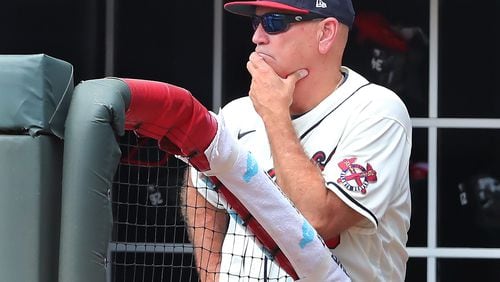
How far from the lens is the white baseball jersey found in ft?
10.9

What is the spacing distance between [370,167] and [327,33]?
44cm

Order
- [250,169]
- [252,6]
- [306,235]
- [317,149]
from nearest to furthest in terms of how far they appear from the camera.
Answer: [250,169] → [306,235] → [317,149] → [252,6]

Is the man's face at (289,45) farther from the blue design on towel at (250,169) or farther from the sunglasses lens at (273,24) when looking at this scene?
the blue design on towel at (250,169)

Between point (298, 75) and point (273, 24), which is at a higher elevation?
point (273, 24)

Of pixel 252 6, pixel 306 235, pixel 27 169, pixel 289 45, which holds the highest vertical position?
pixel 252 6

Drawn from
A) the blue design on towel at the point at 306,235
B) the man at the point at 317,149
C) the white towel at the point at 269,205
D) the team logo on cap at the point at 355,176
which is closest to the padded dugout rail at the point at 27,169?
the white towel at the point at 269,205

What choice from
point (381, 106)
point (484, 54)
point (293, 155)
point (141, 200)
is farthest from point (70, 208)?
point (484, 54)

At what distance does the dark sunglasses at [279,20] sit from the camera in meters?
3.52

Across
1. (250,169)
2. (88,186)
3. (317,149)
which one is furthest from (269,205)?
(317,149)

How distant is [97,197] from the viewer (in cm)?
237

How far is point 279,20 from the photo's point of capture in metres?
3.52

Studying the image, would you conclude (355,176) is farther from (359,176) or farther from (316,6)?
(316,6)

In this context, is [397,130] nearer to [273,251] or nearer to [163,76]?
[273,251]

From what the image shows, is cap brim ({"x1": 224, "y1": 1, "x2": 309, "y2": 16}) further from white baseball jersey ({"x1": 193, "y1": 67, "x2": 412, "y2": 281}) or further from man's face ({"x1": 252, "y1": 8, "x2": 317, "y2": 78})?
white baseball jersey ({"x1": 193, "y1": 67, "x2": 412, "y2": 281})
